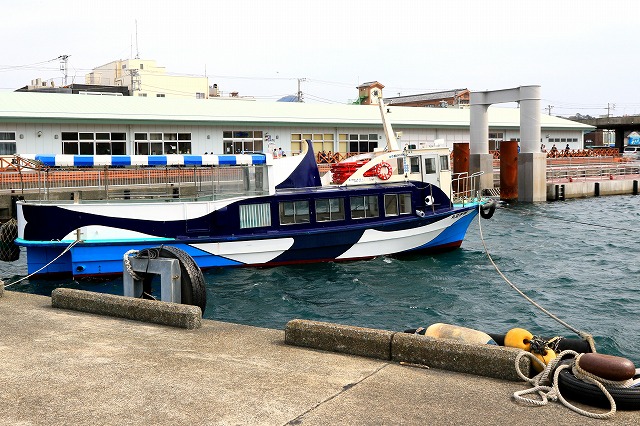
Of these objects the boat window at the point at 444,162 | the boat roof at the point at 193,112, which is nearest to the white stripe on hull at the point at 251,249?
the boat window at the point at 444,162

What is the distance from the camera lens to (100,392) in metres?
7.35

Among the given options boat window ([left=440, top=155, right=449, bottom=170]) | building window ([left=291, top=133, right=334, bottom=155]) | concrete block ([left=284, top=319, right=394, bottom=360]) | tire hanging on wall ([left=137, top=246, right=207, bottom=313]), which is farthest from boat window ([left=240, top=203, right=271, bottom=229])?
building window ([left=291, top=133, right=334, bottom=155])

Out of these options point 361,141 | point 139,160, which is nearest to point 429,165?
point 139,160

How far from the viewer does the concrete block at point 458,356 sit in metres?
7.64

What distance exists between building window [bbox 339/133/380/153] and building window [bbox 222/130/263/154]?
6769 millimetres

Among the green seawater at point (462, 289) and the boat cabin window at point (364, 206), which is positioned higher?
the boat cabin window at point (364, 206)

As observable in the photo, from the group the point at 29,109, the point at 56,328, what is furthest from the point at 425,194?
the point at 29,109

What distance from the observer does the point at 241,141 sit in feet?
144

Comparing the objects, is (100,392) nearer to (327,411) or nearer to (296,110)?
(327,411)

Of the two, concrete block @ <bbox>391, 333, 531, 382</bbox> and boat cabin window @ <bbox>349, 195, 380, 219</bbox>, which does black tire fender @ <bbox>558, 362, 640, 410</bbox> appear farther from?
boat cabin window @ <bbox>349, 195, 380, 219</bbox>

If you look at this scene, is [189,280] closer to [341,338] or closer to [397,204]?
[341,338]

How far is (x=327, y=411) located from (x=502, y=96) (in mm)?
42004

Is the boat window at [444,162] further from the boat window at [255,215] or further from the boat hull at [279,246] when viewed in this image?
the boat window at [255,215]

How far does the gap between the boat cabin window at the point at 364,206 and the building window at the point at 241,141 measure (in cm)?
2144
